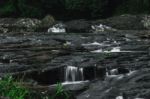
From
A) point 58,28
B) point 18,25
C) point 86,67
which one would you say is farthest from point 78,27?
point 86,67

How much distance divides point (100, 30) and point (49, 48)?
15.2 m

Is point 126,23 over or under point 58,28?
over

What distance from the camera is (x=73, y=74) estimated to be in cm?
1811

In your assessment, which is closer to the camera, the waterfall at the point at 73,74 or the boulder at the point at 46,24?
the waterfall at the point at 73,74

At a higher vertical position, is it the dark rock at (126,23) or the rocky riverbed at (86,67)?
the dark rock at (126,23)

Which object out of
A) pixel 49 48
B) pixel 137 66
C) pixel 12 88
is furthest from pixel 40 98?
pixel 49 48

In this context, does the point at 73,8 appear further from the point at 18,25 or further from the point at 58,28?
the point at 58,28

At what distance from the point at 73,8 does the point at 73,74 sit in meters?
31.9

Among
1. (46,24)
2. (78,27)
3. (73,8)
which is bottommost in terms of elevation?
(78,27)

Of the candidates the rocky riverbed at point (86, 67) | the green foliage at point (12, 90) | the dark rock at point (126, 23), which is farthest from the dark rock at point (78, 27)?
the green foliage at point (12, 90)

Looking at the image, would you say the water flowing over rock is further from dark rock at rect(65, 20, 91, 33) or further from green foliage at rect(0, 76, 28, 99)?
green foliage at rect(0, 76, 28, 99)

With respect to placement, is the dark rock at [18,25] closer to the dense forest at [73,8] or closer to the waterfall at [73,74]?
the dense forest at [73,8]

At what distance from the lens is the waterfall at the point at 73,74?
58.5ft

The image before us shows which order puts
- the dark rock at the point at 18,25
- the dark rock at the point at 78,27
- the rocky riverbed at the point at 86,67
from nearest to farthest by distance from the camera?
the rocky riverbed at the point at 86,67
the dark rock at the point at 78,27
the dark rock at the point at 18,25
